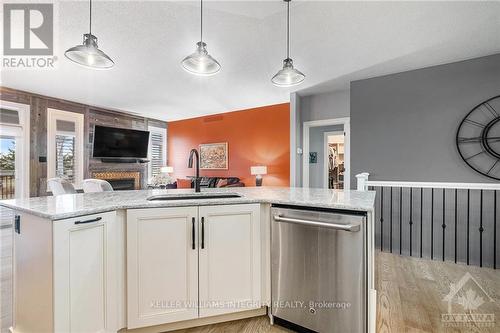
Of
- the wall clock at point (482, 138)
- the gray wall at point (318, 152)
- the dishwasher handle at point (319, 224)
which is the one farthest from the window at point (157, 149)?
the wall clock at point (482, 138)

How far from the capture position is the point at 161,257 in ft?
5.45

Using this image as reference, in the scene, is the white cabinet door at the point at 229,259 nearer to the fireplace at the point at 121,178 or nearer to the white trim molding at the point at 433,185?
the white trim molding at the point at 433,185

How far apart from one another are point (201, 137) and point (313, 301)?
240 inches

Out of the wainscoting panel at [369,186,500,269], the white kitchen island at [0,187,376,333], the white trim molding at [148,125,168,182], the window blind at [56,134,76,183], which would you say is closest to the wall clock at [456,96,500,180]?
the wainscoting panel at [369,186,500,269]

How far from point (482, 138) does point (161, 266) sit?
4.05 m

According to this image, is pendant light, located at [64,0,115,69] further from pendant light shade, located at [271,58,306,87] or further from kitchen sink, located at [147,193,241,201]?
pendant light shade, located at [271,58,306,87]

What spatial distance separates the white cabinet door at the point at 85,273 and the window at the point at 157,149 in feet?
20.5

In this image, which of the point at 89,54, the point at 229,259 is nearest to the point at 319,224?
the point at 229,259

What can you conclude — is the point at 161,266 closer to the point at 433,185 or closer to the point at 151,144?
the point at 433,185

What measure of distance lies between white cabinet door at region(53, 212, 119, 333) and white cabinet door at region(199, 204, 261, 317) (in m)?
0.55

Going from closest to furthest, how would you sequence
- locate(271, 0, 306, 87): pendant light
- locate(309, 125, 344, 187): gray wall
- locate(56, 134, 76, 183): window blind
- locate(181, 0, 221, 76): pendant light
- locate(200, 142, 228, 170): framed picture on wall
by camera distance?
locate(181, 0, 221, 76): pendant light, locate(271, 0, 306, 87): pendant light, locate(56, 134, 76, 183): window blind, locate(200, 142, 228, 170): framed picture on wall, locate(309, 125, 344, 187): gray wall

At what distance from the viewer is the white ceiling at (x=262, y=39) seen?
91.3 inches

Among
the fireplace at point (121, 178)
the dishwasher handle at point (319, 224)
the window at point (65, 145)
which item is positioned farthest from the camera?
the fireplace at point (121, 178)

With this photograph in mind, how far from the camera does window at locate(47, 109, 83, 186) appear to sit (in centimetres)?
525
